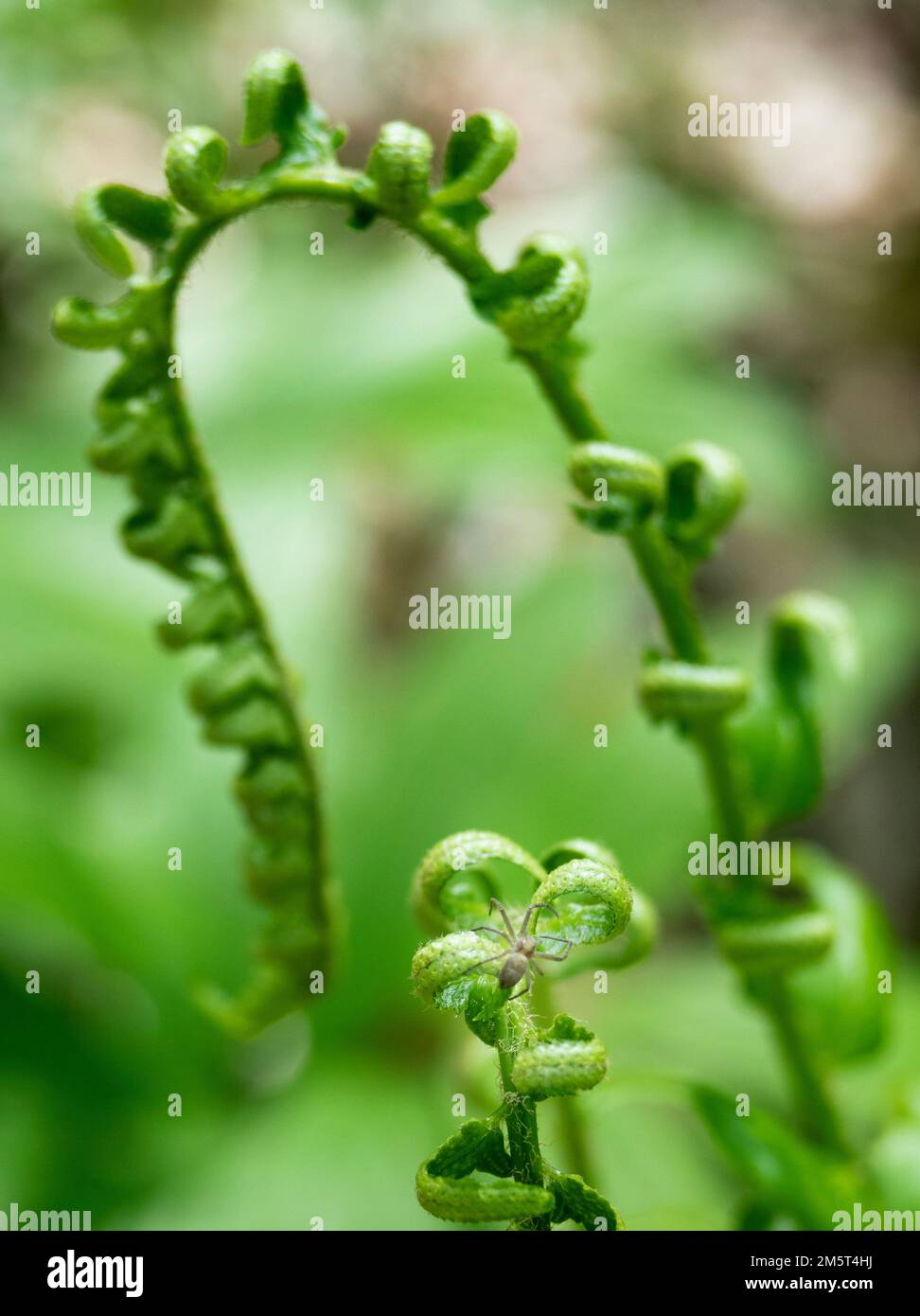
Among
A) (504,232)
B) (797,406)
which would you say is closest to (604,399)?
(504,232)

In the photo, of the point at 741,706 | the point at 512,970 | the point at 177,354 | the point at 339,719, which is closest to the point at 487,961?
the point at 512,970

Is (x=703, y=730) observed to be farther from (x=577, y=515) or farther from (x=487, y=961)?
(x=487, y=961)

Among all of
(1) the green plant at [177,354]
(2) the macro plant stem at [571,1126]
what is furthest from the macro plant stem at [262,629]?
(2) the macro plant stem at [571,1126]

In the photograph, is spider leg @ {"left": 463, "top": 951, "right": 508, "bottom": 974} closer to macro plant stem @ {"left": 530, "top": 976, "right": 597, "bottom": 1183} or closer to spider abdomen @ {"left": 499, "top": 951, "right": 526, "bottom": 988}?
spider abdomen @ {"left": 499, "top": 951, "right": 526, "bottom": 988}

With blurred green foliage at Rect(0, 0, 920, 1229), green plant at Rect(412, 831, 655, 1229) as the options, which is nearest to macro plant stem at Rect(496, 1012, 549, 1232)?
green plant at Rect(412, 831, 655, 1229)

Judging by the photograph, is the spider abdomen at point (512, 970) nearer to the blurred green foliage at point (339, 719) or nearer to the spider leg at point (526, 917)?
the spider leg at point (526, 917)

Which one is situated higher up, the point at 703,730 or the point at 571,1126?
the point at 703,730
